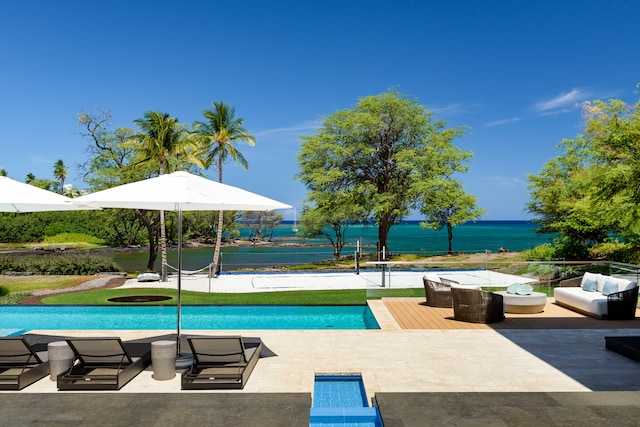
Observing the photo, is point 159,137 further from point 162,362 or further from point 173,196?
point 162,362

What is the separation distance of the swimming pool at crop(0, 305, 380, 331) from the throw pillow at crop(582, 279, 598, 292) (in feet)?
16.8

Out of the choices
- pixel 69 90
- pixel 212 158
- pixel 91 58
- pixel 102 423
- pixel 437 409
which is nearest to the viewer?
pixel 102 423

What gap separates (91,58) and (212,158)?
27.9 metres

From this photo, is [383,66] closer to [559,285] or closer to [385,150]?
[385,150]

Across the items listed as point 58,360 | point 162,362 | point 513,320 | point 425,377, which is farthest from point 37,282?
point 425,377

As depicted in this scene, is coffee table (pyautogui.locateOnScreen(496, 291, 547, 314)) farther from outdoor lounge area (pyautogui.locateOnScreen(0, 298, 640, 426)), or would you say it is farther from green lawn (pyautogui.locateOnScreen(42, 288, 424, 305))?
green lawn (pyautogui.locateOnScreen(42, 288, 424, 305))

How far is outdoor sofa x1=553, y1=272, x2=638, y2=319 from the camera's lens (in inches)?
416

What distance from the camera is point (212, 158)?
76.7 feet

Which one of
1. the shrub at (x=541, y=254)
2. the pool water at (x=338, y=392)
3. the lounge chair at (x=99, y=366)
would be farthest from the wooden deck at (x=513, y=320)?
the shrub at (x=541, y=254)

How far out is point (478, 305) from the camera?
10.2 meters

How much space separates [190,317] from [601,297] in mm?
8987

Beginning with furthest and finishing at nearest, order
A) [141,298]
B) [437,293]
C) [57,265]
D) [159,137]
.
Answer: [57,265] < [159,137] < [141,298] < [437,293]

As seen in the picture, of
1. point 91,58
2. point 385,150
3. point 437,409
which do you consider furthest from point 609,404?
point 91,58

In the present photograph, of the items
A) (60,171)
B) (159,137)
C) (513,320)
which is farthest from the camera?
(60,171)
